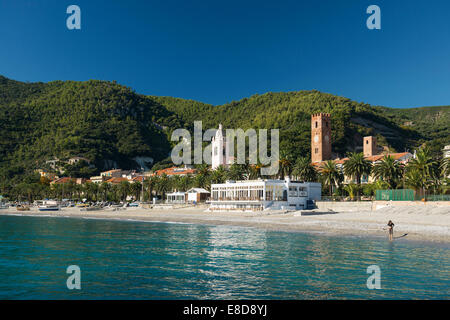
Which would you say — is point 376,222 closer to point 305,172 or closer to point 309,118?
point 305,172

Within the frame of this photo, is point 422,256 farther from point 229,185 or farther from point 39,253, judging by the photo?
point 229,185

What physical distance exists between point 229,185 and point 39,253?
41543mm

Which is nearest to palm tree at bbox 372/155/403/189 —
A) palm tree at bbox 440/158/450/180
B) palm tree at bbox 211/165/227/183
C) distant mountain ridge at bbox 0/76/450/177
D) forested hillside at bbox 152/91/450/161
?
palm tree at bbox 440/158/450/180

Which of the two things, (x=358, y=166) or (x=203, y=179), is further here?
(x=203, y=179)

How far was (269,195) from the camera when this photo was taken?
5844 centimetres

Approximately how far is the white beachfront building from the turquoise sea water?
27394 millimetres

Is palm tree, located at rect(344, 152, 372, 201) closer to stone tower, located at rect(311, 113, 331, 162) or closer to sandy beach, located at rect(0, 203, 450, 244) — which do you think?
sandy beach, located at rect(0, 203, 450, 244)

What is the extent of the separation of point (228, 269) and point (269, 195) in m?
39.4

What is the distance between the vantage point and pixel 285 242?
1147 inches

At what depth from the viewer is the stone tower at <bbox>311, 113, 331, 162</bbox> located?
106625 mm

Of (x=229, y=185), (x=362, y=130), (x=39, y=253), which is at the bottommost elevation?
(x=39, y=253)

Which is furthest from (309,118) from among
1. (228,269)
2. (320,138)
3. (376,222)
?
(228,269)

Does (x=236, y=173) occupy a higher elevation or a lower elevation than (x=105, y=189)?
higher

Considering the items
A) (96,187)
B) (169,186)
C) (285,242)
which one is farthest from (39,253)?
(96,187)
